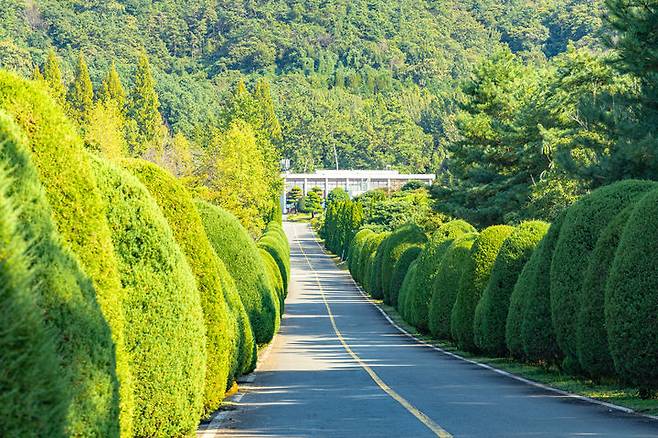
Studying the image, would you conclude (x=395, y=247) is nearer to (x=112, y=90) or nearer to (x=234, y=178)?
(x=234, y=178)

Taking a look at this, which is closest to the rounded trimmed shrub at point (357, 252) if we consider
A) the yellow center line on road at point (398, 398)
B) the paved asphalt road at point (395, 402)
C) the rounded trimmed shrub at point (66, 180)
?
the yellow center line on road at point (398, 398)

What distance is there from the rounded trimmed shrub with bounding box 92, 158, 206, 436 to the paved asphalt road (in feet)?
6.11

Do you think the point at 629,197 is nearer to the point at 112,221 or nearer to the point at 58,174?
the point at 112,221

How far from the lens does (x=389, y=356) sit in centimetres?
3008

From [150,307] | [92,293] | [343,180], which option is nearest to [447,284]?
[150,307]

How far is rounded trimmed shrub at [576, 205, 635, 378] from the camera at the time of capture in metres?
17.4

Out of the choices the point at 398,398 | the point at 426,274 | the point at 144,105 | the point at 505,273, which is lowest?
the point at 398,398

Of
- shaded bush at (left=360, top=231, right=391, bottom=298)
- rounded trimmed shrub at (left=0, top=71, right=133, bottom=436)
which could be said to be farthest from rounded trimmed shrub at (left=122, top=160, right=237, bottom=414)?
shaded bush at (left=360, top=231, right=391, bottom=298)

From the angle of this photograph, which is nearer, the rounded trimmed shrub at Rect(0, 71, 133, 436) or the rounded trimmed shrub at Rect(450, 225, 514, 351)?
the rounded trimmed shrub at Rect(0, 71, 133, 436)

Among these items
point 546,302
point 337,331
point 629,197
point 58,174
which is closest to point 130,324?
point 58,174

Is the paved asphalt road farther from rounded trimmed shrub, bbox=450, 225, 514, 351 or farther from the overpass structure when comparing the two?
the overpass structure

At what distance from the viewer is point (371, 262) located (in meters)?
65.4

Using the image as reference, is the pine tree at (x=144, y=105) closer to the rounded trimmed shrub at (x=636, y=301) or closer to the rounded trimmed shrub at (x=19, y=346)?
the rounded trimmed shrub at (x=636, y=301)

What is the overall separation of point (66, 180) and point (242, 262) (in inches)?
733
